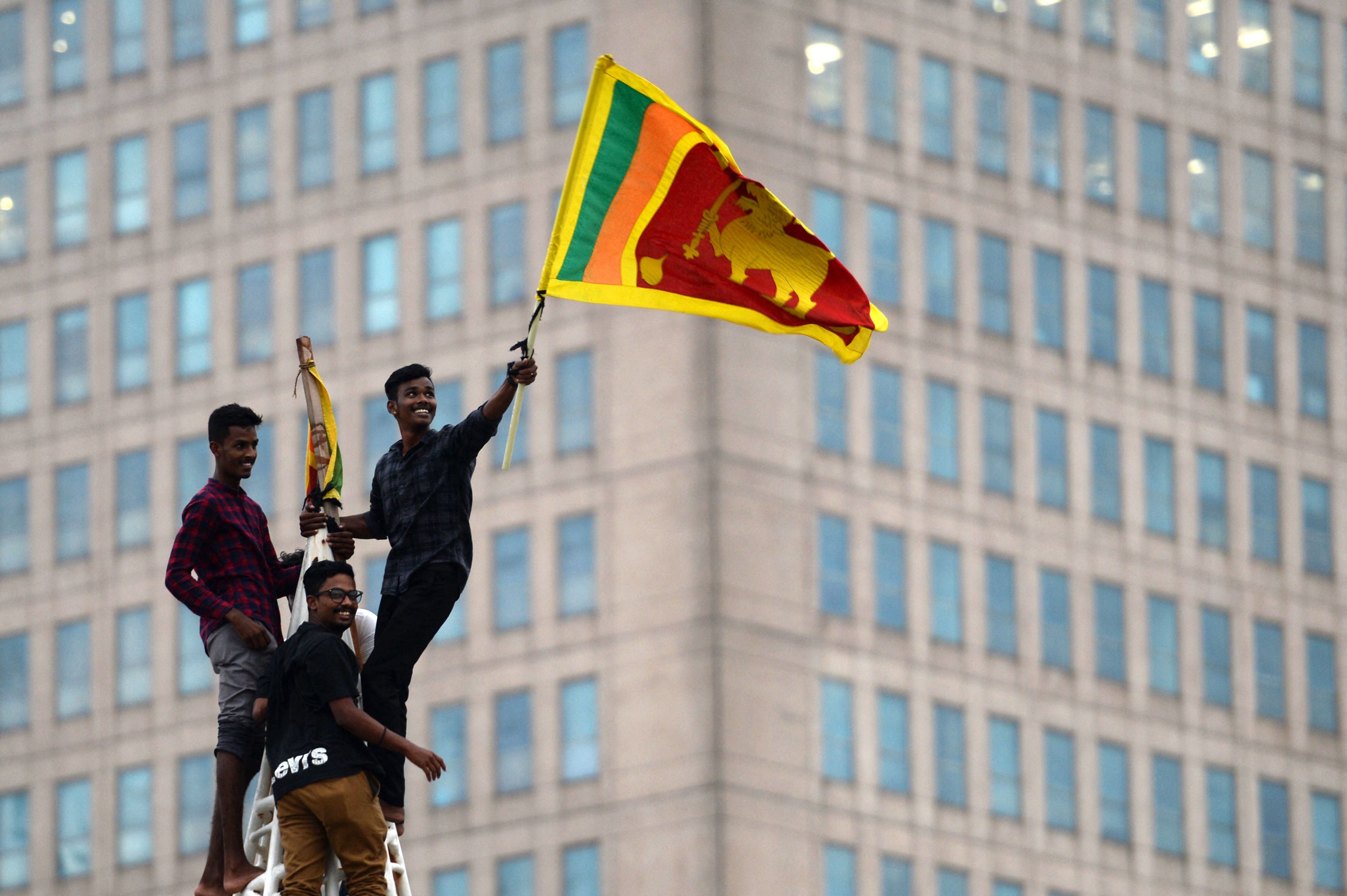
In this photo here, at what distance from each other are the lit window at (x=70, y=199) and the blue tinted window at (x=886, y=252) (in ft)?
67.4

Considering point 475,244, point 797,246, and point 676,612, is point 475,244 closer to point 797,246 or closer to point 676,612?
point 676,612

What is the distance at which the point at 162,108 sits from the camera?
272 ft

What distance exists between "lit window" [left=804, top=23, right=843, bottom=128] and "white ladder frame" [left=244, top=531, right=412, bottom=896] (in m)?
57.4

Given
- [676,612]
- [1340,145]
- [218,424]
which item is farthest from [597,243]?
[1340,145]

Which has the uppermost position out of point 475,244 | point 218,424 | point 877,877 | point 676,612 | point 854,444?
point 475,244

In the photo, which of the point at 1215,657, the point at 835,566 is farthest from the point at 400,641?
the point at 1215,657

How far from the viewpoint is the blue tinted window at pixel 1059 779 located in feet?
254

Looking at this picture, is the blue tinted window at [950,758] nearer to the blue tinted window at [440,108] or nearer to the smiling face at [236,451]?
the blue tinted window at [440,108]

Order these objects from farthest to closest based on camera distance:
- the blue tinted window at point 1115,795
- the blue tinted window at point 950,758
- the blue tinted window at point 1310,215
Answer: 1. the blue tinted window at point 1310,215
2. the blue tinted window at point 1115,795
3. the blue tinted window at point 950,758

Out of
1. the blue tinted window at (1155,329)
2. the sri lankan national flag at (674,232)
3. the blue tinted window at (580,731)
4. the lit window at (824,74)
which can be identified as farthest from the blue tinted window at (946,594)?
the sri lankan national flag at (674,232)

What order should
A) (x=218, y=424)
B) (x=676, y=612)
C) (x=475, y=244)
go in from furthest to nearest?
(x=475, y=244)
(x=676, y=612)
(x=218, y=424)

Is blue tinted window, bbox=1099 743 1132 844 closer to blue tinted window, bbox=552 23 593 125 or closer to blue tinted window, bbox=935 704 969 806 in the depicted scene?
blue tinted window, bbox=935 704 969 806

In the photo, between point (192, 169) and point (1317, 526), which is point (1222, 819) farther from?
point (192, 169)

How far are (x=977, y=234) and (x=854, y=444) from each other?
Result: 23.7 feet
